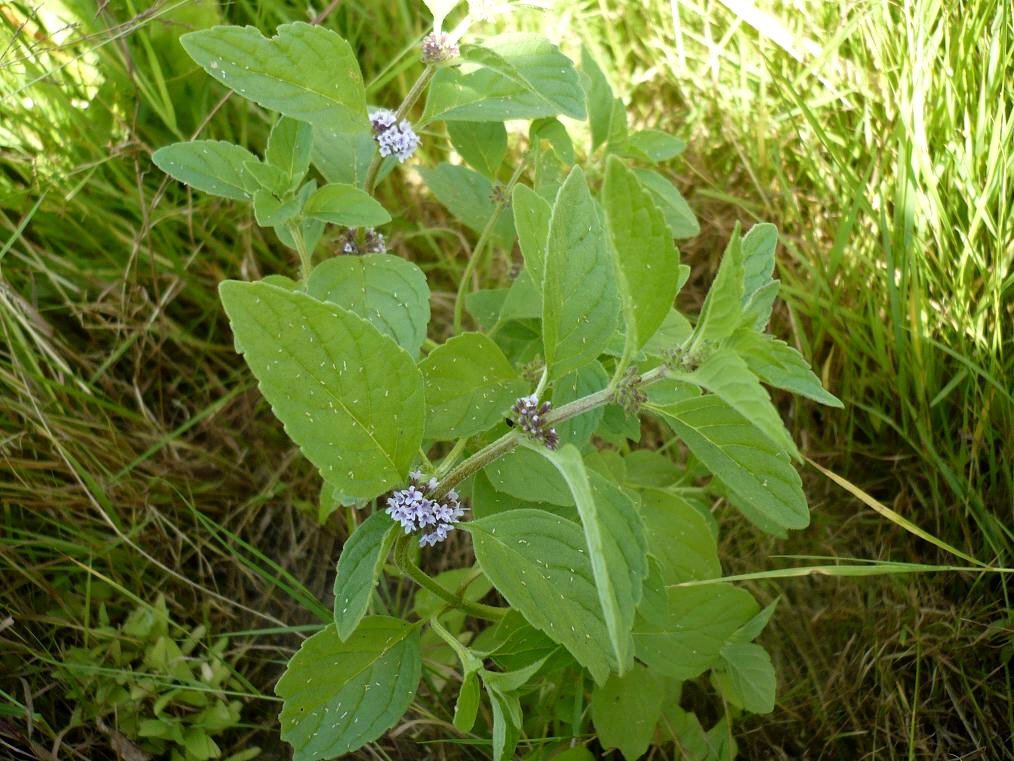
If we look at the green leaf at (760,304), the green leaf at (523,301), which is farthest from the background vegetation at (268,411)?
the green leaf at (760,304)

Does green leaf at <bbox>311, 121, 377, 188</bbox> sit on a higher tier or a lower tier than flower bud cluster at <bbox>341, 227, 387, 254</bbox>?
higher

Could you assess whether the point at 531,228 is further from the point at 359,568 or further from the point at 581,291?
the point at 359,568

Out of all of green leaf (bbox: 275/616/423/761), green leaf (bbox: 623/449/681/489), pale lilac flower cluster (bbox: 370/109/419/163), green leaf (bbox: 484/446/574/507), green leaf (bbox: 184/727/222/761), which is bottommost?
green leaf (bbox: 184/727/222/761)

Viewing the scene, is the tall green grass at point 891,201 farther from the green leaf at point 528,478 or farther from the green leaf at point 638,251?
the green leaf at point 638,251

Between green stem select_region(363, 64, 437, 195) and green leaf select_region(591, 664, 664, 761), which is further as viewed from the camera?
green leaf select_region(591, 664, 664, 761)

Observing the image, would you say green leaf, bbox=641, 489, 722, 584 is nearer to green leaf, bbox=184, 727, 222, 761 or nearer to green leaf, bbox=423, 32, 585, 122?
green leaf, bbox=423, 32, 585, 122

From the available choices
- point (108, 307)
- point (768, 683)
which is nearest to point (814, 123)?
point (768, 683)

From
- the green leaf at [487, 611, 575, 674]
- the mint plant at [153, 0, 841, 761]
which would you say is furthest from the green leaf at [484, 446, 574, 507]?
the green leaf at [487, 611, 575, 674]

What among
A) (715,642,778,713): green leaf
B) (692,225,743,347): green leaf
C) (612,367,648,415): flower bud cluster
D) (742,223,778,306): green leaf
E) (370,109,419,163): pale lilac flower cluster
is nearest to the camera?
(692,225,743,347): green leaf
